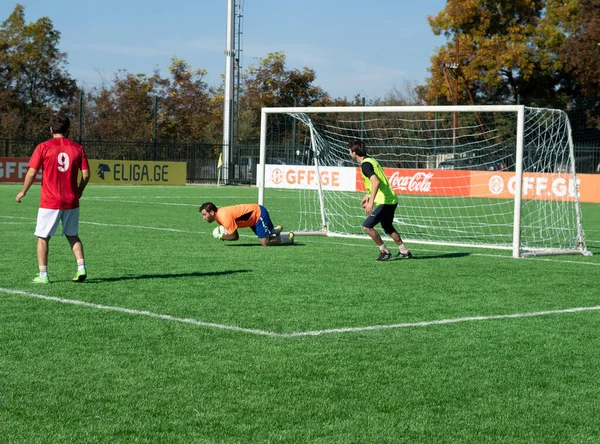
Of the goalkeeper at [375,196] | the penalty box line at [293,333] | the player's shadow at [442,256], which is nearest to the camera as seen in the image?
the penalty box line at [293,333]

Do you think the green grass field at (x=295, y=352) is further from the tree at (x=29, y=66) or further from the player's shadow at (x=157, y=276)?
the tree at (x=29, y=66)

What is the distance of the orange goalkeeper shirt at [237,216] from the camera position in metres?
14.2

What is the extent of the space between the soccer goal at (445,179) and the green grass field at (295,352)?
14.5ft

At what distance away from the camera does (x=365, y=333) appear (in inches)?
291

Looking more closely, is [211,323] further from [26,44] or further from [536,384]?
[26,44]

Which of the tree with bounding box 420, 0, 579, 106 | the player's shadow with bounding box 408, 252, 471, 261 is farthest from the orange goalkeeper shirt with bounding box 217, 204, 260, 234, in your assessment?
the tree with bounding box 420, 0, 579, 106

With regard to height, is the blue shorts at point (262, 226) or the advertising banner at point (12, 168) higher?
the advertising banner at point (12, 168)

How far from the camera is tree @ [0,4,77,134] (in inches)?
2301

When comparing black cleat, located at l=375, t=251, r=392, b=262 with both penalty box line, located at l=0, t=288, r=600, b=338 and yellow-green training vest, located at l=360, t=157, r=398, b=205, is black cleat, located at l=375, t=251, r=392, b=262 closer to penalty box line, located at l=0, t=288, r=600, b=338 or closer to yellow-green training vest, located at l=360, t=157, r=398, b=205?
yellow-green training vest, located at l=360, t=157, r=398, b=205

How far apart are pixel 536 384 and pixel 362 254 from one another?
8.12 m

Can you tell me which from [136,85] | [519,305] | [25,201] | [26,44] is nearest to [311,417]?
[519,305]

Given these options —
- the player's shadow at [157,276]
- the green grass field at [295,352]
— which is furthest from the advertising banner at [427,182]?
the player's shadow at [157,276]

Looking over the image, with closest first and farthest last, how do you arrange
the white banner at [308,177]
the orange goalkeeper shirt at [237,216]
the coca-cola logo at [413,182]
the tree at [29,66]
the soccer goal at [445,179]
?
the orange goalkeeper shirt at [237,216] < the soccer goal at [445,179] < the white banner at [308,177] < the coca-cola logo at [413,182] < the tree at [29,66]

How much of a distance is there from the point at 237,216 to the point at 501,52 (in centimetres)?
3938
